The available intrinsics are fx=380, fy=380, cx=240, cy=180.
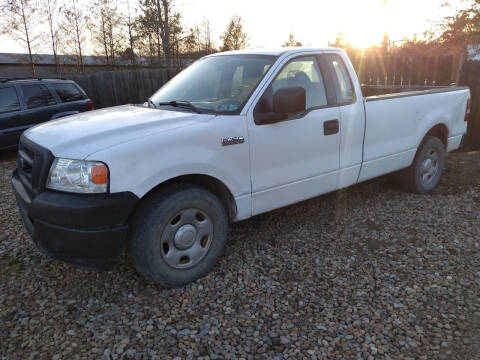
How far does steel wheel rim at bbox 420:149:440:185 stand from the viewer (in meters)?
5.28

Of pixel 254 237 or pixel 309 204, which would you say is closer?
pixel 254 237

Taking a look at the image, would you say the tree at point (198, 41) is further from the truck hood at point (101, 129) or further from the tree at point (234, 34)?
the truck hood at point (101, 129)

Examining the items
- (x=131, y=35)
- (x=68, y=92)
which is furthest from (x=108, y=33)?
(x=68, y=92)

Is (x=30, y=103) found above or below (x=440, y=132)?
above

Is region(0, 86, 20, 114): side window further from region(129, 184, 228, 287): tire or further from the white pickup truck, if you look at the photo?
region(129, 184, 228, 287): tire

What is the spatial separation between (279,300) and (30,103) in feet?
25.2

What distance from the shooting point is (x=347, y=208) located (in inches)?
194

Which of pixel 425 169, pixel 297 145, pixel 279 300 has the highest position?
pixel 297 145

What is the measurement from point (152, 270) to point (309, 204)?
2.62 meters

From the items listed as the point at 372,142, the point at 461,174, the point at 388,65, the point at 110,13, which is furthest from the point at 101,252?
the point at 110,13

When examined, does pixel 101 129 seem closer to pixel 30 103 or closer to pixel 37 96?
pixel 30 103

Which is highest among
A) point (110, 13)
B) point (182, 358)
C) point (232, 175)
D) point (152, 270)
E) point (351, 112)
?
point (110, 13)

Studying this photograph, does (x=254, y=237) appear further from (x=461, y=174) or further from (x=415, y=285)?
(x=461, y=174)

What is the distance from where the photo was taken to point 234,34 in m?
24.0
